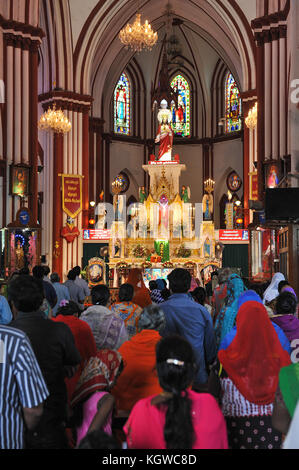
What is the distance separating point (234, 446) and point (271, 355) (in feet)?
2.34

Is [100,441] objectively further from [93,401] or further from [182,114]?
[182,114]

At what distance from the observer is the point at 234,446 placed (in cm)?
452

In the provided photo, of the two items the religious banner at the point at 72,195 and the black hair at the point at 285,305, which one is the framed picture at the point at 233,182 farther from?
the black hair at the point at 285,305

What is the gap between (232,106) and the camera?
128ft

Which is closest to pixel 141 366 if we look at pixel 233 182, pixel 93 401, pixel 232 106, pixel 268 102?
pixel 93 401

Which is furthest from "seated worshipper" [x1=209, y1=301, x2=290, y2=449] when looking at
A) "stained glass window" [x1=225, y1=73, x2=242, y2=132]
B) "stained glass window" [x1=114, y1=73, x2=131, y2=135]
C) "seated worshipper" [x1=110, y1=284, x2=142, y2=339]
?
"stained glass window" [x1=114, y1=73, x2=131, y2=135]

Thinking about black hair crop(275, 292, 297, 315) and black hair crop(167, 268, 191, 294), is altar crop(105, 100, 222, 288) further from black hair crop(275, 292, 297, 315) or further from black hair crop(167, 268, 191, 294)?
black hair crop(275, 292, 297, 315)

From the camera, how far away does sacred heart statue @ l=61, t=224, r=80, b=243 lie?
2919cm

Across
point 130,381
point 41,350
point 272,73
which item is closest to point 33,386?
point 41,350

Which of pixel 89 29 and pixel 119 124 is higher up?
pixel 89 29

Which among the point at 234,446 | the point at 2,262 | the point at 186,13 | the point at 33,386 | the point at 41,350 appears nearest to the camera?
the point at 33,386

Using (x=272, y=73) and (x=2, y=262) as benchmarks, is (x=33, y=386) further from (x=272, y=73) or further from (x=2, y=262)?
(x=272, y=73)

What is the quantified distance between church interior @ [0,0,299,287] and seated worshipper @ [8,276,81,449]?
8.55 meters

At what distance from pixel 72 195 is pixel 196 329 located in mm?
24388
